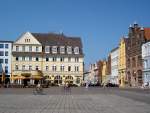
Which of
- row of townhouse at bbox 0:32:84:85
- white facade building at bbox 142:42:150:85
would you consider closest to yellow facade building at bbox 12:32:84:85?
row of townhouse at bbox 0:32:84:85

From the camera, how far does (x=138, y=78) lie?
103938 millimetres

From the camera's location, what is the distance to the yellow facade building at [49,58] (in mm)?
116688

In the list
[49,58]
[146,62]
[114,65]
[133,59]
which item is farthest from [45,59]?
[146,62]

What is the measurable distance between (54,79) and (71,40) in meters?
14.6

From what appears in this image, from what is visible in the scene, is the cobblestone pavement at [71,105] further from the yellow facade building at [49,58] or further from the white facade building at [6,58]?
the white facade building at [6,58]

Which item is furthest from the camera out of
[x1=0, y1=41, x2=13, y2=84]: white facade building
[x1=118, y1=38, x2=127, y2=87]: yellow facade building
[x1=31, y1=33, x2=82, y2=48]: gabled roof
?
[x1=31, y1=33, x2=82, y2=48]: gabled roof

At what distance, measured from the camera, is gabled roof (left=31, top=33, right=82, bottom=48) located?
122 m

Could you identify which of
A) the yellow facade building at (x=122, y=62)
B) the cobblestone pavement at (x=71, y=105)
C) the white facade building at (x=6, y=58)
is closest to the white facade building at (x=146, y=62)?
the yellow facade building at (x=122, y=62)

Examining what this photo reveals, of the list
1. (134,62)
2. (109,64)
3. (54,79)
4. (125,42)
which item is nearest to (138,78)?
(134,62)

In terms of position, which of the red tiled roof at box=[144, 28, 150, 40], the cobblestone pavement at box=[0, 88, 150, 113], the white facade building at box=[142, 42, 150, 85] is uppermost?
the red tiled roof at box=[144, 28, 150, 40]

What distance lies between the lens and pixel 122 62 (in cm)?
12512

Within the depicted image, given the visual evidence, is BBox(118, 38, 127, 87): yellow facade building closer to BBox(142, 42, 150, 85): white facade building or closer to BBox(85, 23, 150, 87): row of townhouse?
BBox(85, 23, 150, 87): row of townhouse

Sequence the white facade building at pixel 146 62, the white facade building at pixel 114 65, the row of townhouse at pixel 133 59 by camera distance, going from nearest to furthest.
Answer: the white facade building at pixel 146 62 → the row of townhouse at pixel 133 59 → the white facade building at pixel 114 65

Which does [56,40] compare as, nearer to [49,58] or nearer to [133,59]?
[49,58]
